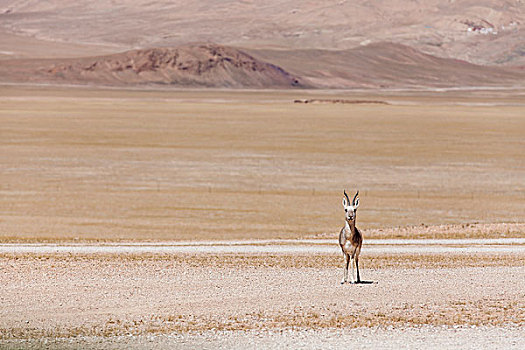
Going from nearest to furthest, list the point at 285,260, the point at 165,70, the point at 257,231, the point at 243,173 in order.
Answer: the point at 285,260 → the point at 257,231 → the point at 243,173 → the point at 165,70

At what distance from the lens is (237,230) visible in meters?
30.3

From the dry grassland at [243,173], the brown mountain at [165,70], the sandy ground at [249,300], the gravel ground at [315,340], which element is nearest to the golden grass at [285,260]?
the sandy ground at [249,300]

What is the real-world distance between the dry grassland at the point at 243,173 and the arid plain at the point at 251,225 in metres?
0.16

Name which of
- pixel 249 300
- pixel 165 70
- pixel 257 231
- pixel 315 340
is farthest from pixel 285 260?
pixel 165 70

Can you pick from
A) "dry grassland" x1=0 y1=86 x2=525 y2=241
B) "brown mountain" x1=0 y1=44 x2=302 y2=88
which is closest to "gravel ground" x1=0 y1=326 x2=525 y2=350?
"dry grassland" x1=0 y1=86 x2=525 y2=241

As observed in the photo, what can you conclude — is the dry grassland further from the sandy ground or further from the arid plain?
the sandy ground

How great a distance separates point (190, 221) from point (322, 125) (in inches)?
1902

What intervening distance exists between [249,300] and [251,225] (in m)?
16.0

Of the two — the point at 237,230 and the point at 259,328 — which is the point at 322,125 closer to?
the point at 237,230

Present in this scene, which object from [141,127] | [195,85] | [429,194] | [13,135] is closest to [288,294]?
[429,194]

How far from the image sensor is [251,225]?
31.4 metres

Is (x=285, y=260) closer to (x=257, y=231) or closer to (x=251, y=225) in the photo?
(x=257, y=231)

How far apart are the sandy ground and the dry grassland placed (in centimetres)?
699

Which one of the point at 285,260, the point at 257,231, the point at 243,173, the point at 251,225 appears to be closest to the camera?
the point at 285,260
